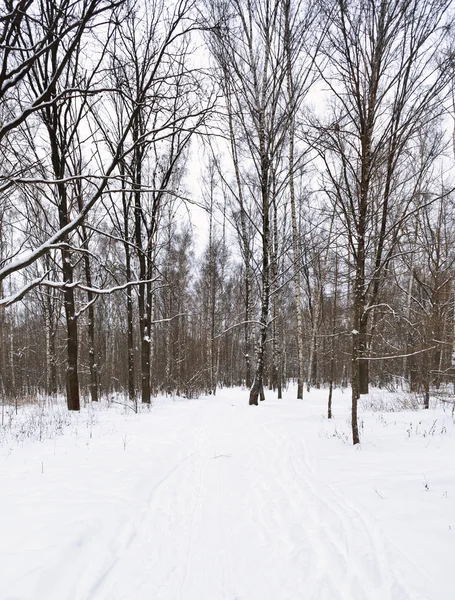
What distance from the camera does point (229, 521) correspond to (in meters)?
3.17

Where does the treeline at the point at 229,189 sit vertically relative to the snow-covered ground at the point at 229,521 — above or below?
above

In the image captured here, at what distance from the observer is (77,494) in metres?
3.49

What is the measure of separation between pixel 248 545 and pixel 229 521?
441mm

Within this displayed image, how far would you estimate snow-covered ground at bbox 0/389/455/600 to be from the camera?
2.21m

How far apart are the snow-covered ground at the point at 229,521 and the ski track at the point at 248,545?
11 millimetres

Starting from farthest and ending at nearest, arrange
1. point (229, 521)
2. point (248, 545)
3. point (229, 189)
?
1. point (229, 189)
2. point (229, 521)
3. point (248, 545)

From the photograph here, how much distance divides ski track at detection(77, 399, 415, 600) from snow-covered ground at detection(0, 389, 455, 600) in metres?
0.01

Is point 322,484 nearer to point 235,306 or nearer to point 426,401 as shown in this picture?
point 426,401

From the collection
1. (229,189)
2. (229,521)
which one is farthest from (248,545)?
(229,189)

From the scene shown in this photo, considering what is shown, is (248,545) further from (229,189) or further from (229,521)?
(229,189)

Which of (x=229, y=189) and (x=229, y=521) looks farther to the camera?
(x=229, y=189)

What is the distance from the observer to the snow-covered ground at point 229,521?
2215mm

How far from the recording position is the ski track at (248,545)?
7.27 feet

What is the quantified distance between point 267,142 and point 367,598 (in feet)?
40.4
